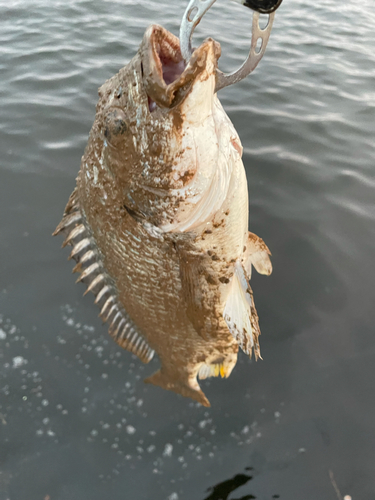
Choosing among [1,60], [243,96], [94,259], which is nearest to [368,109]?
[243,96]

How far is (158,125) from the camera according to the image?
1.63 meters

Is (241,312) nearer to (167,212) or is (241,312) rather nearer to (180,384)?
(167,212)

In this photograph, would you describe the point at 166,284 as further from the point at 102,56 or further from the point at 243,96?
the point at 102,56

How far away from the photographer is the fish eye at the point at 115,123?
1.69 meters

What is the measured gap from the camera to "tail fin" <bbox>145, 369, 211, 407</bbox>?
9.02 feet

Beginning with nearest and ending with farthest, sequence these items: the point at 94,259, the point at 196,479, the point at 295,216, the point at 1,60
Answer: the point at 94,259 < the point at 196,479 < the point at 295,216 < the point at 1,60

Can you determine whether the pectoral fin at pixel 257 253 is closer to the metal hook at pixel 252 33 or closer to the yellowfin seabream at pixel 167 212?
the yellowfin seabream at pixel 167 212

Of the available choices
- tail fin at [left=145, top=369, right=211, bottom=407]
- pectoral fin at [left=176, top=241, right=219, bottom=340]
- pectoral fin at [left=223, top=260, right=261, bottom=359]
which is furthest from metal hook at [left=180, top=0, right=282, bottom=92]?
tail fin at [left=145, top=369, right=211, bottom=407]

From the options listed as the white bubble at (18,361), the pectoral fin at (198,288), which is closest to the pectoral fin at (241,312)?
the pectoral fin at (198,288)

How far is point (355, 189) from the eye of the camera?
4.18m

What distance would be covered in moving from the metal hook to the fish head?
0.26 ft

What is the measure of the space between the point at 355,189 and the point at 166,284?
3.13 meters

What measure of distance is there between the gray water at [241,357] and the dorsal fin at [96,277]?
2.14 ft

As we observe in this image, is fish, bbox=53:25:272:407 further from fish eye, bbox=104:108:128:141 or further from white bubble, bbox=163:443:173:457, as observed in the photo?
white bubble, bbox=163:443:173:457
